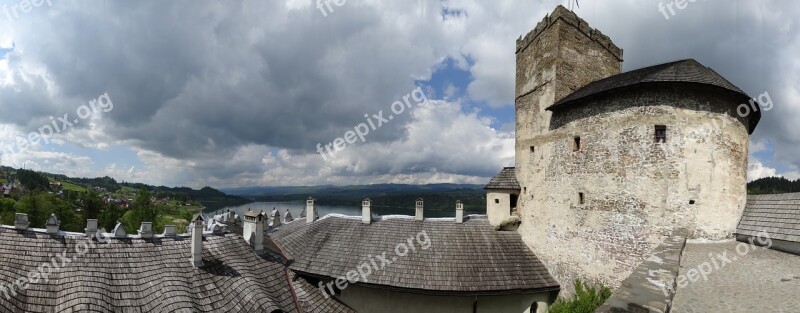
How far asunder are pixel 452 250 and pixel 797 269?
34.4 ft

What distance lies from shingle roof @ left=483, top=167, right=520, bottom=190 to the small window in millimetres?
6836

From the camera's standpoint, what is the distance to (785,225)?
403 inches

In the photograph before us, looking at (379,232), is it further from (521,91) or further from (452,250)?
(521,91)

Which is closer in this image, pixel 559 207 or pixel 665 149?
pixel 665 149

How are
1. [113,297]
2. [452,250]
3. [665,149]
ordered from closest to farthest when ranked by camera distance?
[113,297]
[665,149]
[452,250]

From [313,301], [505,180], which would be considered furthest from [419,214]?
[313,301]

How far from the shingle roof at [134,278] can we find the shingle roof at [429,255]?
3.25 m

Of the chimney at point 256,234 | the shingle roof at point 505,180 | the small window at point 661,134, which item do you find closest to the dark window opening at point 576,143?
the small window at point 661,134

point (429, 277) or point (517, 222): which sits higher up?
point (517, 222)

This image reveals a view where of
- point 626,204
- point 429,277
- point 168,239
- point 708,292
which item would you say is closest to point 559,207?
point 626,204

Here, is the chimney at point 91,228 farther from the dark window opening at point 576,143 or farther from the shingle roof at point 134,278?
the dark window opening at point 576,143

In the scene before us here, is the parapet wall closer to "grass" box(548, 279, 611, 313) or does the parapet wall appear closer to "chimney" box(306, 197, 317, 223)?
"grass" box(548, 279, 611, 313)

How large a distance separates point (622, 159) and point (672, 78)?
3.04m

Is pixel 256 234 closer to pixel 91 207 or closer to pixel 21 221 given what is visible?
pixel 21 221
